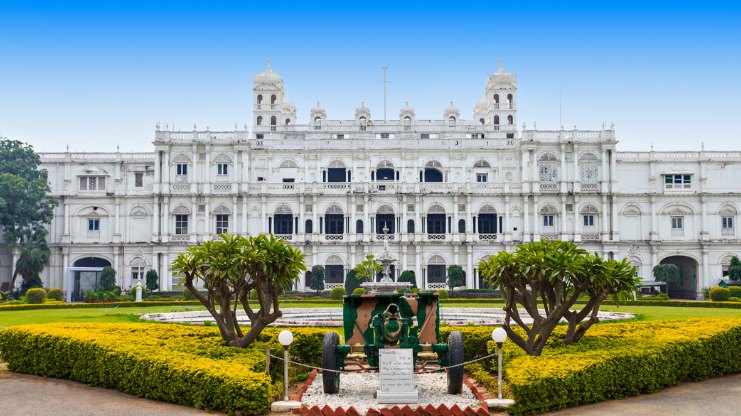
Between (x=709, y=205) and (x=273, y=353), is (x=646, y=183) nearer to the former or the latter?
(x=709, y=205)

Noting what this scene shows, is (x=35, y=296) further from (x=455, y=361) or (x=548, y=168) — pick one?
(x=548, y=168)

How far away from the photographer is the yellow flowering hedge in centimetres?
1300

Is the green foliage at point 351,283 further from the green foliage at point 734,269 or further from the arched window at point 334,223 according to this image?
the green foliage at point 734,269

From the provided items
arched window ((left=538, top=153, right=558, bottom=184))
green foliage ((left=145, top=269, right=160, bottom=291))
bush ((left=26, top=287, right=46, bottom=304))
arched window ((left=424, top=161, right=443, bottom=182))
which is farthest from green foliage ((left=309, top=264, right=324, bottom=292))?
arched window ((left=538, top=153, right=558, bottom=184))

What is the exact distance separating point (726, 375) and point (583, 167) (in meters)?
42.5

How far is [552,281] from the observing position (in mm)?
16109

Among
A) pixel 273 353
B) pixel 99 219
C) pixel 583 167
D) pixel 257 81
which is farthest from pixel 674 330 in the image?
pixel 257 81

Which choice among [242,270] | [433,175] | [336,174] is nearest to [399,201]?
[433,175]

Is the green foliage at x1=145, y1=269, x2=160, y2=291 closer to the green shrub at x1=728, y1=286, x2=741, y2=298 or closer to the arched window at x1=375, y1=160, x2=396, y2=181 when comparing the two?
the arched window at x1=375, y1=160, x2=396, y2=181

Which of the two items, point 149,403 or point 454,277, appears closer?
point 149,403

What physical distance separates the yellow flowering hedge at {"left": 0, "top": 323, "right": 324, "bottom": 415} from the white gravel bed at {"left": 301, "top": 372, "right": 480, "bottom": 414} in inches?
35.1

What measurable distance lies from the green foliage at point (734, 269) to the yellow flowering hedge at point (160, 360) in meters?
45.6

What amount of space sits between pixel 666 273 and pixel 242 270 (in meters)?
45.3

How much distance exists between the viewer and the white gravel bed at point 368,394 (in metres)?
14.1
